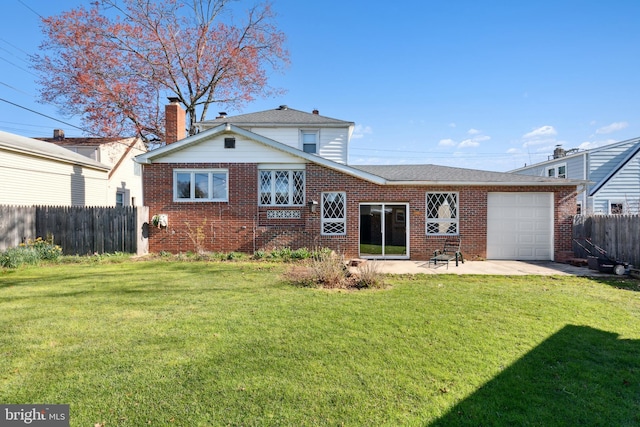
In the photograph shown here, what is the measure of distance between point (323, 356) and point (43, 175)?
1800 centimetres

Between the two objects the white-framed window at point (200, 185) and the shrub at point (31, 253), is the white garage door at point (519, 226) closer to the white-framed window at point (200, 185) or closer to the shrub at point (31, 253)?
the white-framed window at point (200, 185)

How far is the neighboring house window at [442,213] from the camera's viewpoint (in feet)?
39.9

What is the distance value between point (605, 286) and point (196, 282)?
378 inches

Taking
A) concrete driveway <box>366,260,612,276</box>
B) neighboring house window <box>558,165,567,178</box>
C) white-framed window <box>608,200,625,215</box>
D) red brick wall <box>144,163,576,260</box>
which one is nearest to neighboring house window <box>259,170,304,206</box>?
red brick wall <box>144,163,576,260</box>

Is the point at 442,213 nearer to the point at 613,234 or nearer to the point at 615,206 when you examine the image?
the point at 613,234

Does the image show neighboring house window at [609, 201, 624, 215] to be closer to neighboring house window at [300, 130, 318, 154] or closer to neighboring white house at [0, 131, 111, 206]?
neighboring house window at [300, 130, 318, 154]

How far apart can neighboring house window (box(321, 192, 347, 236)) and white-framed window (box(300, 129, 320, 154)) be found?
14.9 ft

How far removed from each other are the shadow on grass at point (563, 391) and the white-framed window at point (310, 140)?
13138mm

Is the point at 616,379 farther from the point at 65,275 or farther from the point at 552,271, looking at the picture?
the point at 65,275

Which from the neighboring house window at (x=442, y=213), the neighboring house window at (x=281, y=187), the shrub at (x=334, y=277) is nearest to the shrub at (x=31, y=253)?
the neighboring house window at (x=281, y=187)

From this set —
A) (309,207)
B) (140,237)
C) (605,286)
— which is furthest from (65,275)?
(605,286)

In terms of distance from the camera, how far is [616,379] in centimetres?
342

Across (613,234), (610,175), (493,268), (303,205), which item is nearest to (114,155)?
(303,205)

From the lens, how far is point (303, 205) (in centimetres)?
1223
